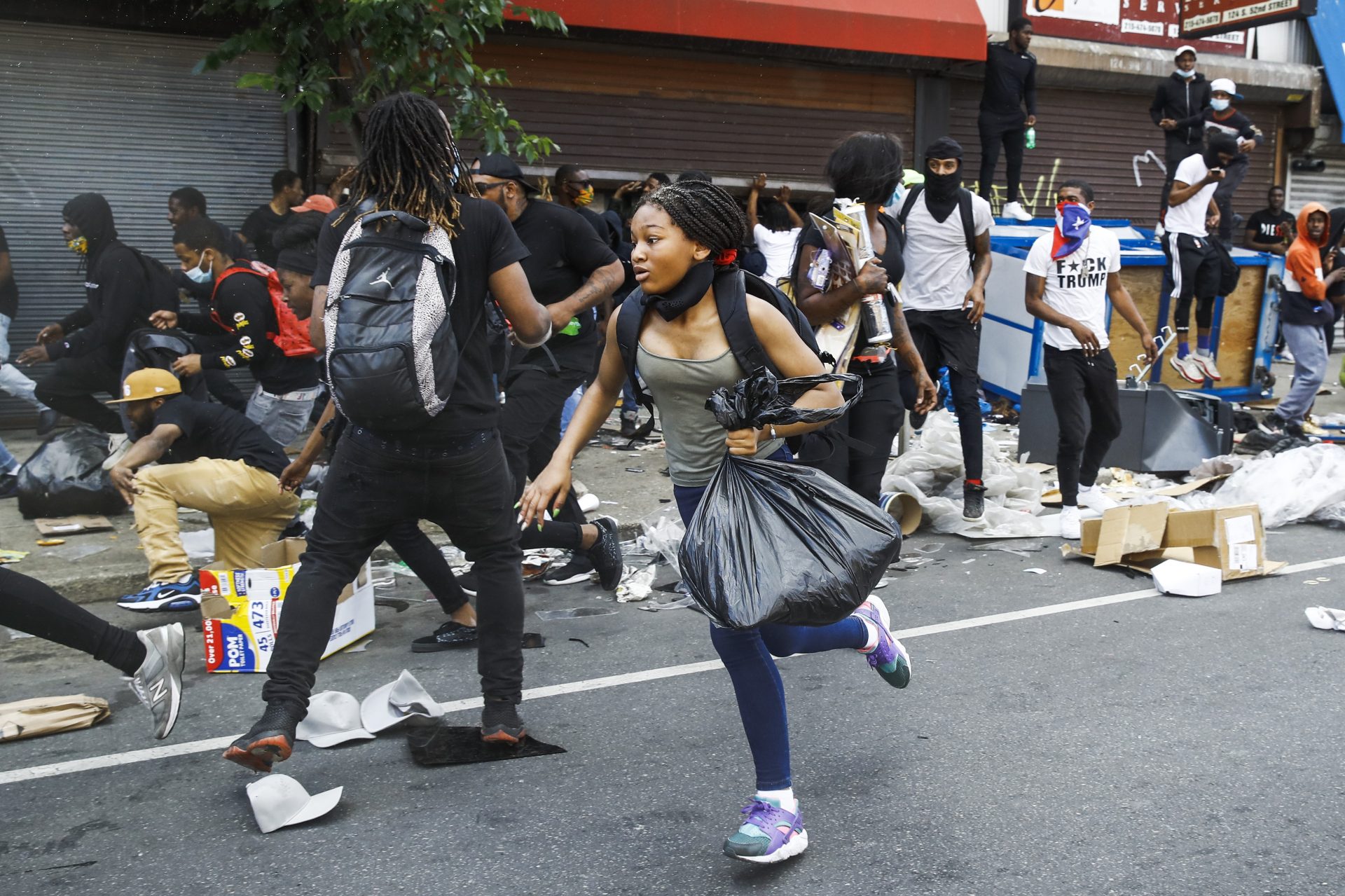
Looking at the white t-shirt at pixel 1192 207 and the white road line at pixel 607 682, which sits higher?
the white t-shirt at pixel 1192 207

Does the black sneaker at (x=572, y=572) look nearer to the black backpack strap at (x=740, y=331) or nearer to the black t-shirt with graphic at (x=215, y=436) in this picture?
Result: the black t-shirt with graphic at (x=215, y=436)

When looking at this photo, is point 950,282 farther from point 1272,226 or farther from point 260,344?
point 1272,226

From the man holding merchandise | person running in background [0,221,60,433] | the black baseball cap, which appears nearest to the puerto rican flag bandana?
the man holding merchandise

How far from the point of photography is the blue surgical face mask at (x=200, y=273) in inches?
333

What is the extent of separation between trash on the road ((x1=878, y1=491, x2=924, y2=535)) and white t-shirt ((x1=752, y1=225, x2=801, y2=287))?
10.2 feet

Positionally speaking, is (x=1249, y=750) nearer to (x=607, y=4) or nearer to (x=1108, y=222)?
(x=607, y=4)

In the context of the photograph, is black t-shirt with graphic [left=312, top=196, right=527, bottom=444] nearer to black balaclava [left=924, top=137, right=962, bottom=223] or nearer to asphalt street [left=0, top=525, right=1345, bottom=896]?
asphalt street [left=0, top=525, right=1345, bottom=896]

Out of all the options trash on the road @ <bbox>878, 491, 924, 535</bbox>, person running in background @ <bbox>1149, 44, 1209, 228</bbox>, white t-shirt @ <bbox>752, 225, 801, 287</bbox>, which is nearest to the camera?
trash on the road @ <bbox>878, 491, 924, 535</bbox>

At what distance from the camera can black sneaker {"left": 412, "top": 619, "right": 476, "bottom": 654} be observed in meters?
5.12

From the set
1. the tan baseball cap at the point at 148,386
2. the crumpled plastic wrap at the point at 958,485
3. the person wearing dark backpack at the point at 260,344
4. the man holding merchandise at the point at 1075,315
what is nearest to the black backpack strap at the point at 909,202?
the man holding merchandise at the point at 1075,315

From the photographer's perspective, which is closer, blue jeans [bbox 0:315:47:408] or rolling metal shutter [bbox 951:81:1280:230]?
blue jeans [bbox 0:315:47:408]

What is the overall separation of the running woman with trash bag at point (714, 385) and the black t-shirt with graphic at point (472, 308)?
0.36 m

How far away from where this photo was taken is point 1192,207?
11.4 metres

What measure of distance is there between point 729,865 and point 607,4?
8.89m
